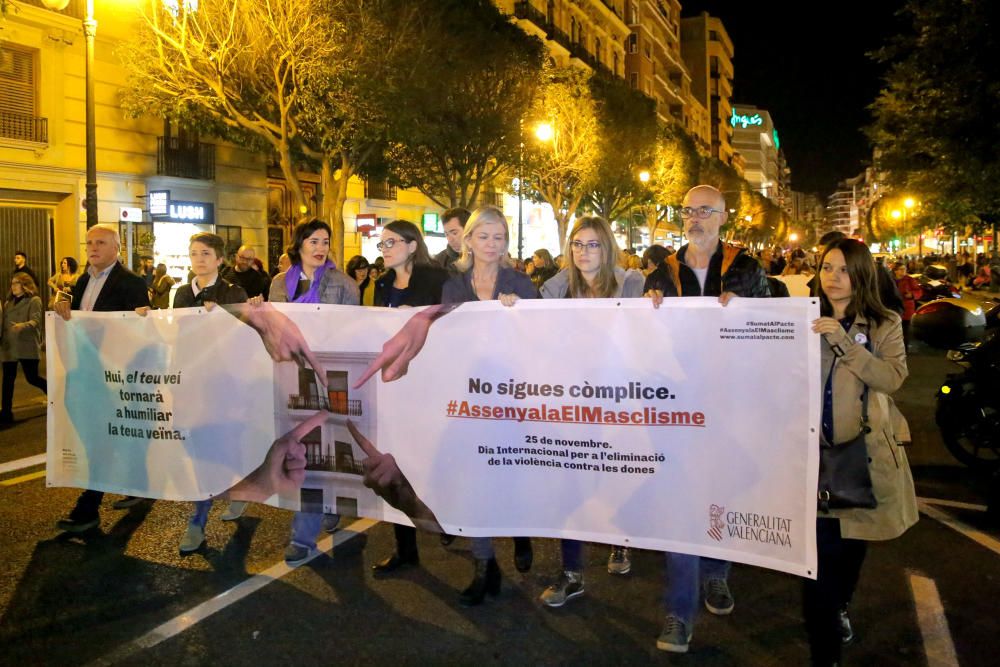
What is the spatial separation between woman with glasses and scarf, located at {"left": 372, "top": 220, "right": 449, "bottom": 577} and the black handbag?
2.48 meters

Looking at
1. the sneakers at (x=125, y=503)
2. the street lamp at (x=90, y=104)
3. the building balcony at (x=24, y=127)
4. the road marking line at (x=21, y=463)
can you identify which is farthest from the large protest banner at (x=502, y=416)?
the building balcony at (x=24, y=127)

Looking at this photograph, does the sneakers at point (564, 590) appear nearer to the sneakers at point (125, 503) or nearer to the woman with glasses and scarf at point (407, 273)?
the woman with glasses and scarf at point (407, 273)

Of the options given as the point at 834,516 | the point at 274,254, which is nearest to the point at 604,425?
the point at 834,516

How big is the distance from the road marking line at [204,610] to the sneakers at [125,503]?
69.5 inches

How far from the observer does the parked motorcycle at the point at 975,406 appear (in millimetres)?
6906

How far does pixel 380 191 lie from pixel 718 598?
31.7 metres

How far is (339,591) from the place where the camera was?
457 centimetres

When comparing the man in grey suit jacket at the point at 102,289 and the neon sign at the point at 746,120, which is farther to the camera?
the neon sign at the point at 746,120

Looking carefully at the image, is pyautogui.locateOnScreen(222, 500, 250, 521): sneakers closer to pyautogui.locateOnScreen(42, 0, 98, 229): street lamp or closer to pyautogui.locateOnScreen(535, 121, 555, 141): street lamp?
pyautogui.locateOnScreen(42, 0, 98, 229): street lamp

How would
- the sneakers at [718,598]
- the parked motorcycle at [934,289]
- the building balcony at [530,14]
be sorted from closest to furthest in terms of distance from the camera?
the sneakers at [718,598]
the parked motorcycle at [934,289]
the building balcony at [530,14]

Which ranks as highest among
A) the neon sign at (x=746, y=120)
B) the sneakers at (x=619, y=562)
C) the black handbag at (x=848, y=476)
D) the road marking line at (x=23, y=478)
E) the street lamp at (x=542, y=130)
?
the neon sign at (x=746, y=120)

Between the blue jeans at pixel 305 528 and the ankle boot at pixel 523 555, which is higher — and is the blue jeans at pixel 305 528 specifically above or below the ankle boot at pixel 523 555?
above

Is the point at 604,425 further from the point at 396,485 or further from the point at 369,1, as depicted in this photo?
the point at 369,1

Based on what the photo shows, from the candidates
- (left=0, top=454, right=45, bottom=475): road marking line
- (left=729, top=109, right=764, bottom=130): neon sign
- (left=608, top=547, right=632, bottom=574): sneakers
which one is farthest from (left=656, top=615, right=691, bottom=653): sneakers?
(left=729, top=109, right=764, bottom=130): neon sign
